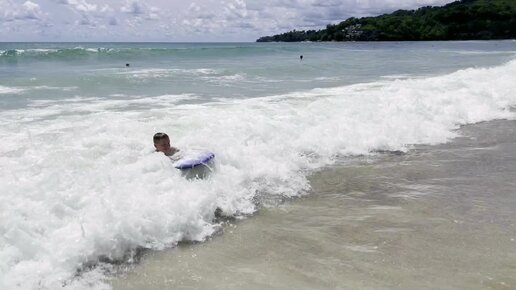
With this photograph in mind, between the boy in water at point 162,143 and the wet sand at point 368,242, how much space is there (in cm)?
220

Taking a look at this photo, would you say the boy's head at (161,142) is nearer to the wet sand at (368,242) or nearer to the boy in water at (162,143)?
the boy in water at (162,143)

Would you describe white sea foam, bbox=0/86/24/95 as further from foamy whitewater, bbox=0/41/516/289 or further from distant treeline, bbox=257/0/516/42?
distant treeline, bbox=257/0/516/42

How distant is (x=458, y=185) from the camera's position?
25.0 ft

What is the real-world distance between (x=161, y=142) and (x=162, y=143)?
0.02 meters

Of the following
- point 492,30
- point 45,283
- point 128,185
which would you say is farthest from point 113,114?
point 492,30

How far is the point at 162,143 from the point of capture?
7961mm

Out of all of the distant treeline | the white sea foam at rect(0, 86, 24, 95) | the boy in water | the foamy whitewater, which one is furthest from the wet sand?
the distant treeline

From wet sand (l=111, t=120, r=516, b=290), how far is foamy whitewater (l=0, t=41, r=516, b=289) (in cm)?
44

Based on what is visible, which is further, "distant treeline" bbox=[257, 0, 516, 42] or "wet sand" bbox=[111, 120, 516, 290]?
"distant treeline" bbox=[257, 0, 516, 42]

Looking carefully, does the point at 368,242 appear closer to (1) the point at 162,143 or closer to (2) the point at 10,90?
(1) the point at 162,143

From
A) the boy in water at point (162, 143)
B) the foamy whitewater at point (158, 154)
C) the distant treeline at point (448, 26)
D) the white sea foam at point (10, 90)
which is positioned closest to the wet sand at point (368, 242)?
the foamy whitewater at point (158, 154)

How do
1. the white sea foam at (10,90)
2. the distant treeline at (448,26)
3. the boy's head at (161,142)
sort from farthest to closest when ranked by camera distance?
the distant treeline at (448,26) → the white sea foam at (10,90) → the boy's head at (161,142)

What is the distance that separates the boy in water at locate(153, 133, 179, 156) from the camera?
7895 mm

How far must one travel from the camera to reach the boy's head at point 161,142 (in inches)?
311
